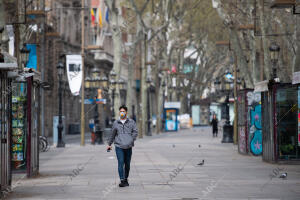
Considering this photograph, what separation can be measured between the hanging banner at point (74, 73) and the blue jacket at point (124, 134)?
18438 mm

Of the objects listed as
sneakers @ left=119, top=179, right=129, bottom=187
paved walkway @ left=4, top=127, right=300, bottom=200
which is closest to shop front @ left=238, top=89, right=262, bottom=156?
paved walkway @ left=4, top=127, right=300, bottom=200

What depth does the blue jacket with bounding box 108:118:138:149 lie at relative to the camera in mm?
15461

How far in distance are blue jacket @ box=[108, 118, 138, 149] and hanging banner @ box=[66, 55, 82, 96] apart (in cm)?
1844

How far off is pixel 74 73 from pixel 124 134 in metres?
19.4

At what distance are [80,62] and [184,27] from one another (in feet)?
79.2

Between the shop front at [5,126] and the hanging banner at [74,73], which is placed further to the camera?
the hanging banner at [74,73]

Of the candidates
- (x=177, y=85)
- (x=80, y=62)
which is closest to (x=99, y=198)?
(x=80, y=62)

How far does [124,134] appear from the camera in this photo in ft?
51.0

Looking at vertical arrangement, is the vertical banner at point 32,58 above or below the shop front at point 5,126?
above

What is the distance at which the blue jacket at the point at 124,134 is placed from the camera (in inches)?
609

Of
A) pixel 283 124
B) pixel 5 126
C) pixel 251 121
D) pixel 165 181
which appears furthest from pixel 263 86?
pixel 5 126

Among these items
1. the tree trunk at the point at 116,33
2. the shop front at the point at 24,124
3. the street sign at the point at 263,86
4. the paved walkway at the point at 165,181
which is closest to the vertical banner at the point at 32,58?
the tree trunk at the point at 116,33

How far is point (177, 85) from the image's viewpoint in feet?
243

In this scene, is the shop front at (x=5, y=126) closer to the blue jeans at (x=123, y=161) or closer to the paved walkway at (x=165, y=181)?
the paved walkway at (x=165, y=181)
